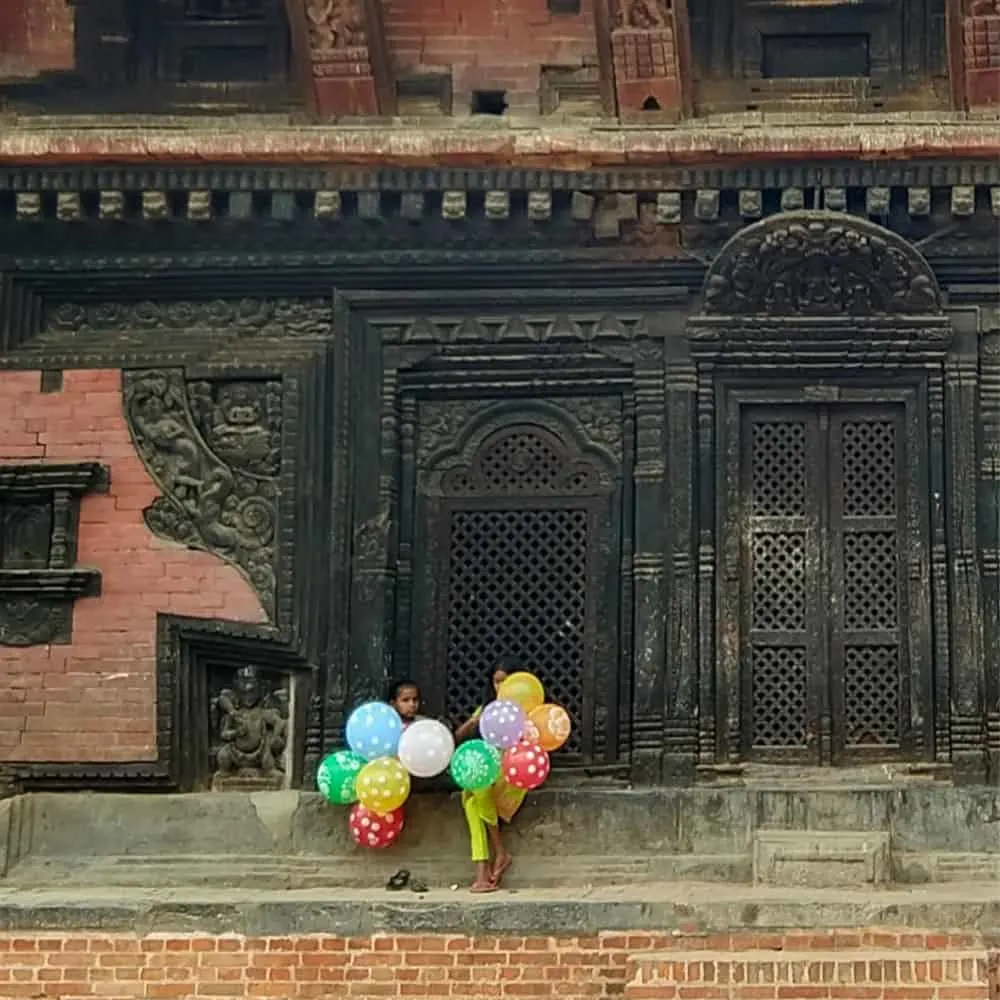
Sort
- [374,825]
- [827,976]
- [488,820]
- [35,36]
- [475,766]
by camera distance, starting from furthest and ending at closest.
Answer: [35,36], [374,825], [488,820], [475,766], [827,976]

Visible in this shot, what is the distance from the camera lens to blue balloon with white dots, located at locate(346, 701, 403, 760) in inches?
309

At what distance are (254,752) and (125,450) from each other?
62.4 inches

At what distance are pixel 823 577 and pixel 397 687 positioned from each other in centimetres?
206

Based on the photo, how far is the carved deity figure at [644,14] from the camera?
8766mm

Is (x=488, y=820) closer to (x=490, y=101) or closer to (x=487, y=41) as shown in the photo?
(x=490, y=101)

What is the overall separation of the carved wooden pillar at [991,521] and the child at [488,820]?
216cm

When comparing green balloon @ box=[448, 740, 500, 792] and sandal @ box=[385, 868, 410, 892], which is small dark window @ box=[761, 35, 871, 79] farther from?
sandal @ box=[385, 868, 410, 892]

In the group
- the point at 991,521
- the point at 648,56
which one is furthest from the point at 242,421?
the point at 991,521

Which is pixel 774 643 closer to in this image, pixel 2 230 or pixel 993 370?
pixel 993 370

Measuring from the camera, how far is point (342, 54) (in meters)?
8.93

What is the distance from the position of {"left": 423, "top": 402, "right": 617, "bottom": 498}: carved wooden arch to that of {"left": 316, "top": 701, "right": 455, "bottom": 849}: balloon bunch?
1327mm

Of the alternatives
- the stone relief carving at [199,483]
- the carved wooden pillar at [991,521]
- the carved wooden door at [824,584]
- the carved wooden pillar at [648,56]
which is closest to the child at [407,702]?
the stone relief carving at [199,483]

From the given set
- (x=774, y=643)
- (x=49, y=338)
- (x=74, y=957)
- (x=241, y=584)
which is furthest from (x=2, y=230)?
(x=774, y=643)

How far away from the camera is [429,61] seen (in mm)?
9211
